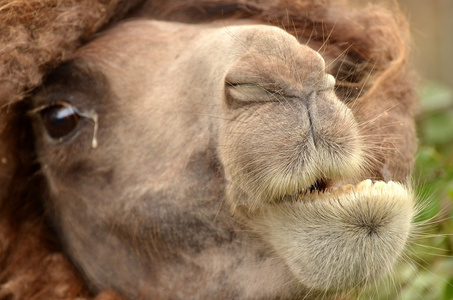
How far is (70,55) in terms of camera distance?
137 inches

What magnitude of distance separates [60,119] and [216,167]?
94cm

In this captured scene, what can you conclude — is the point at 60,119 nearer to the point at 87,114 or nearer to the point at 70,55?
the point at 87,114

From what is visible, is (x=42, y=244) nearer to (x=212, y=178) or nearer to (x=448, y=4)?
(x=212, y=178)

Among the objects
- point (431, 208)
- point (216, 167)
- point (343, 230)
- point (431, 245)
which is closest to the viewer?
point (343, 230)

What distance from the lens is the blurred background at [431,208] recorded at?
11.3 ft

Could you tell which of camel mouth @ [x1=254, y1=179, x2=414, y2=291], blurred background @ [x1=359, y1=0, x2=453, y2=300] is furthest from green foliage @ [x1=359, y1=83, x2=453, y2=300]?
camel mouth @ [x1=254, y1=179, x2=414, y2=291]

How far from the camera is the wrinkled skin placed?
8.75ft

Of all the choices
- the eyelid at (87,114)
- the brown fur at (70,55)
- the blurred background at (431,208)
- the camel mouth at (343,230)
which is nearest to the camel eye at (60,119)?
the eyelid at (87,114)

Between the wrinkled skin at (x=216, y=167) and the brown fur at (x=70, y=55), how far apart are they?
0.05 metres

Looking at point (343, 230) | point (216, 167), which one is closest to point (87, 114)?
point (216, 167)

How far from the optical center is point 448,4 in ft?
30.7

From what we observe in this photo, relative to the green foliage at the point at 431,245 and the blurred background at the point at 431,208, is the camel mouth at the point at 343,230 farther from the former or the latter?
the green foliage at the point at 431,245

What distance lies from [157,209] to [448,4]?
23.8 ft

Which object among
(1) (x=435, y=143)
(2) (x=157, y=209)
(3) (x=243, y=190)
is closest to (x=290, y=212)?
(3) (x=243, y=190)
